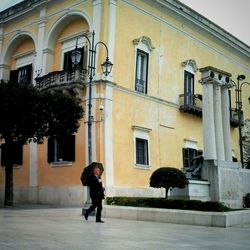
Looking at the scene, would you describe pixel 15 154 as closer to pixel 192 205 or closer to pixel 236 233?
pixel 192 205

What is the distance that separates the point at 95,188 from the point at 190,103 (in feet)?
51.0

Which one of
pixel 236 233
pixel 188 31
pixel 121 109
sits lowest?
pixel 236 233

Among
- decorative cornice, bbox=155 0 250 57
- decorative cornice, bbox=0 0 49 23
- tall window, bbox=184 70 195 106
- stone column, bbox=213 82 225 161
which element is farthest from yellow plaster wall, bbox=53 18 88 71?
stone column, bbox=213 82 225 161

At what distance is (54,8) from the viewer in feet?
80.1

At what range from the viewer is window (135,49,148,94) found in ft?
77.6

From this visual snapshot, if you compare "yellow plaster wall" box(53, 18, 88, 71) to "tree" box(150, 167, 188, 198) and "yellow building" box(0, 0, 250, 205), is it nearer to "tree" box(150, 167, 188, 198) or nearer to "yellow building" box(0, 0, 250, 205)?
"yellow building" box(0, 0, 250, 205)

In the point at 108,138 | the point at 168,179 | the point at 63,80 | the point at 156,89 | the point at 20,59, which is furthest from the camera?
the point at 20,59

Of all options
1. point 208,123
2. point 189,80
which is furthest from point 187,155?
point 208,123

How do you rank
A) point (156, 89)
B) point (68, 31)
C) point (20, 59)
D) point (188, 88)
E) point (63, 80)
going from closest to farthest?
point (63, 80), point (68, 31), point (156, 89), point (20, 59), point (188, 88)

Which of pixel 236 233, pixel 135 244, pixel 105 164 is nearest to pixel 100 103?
pixel 105 164

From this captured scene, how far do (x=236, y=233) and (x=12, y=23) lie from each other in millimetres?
21303

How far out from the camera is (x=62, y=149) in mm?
22500

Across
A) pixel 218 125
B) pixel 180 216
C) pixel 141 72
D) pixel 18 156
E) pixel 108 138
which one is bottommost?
pixel 180 216

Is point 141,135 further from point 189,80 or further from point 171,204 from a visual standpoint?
point 171,204
